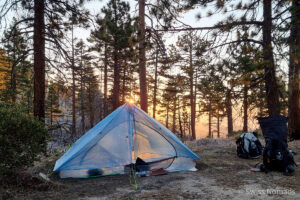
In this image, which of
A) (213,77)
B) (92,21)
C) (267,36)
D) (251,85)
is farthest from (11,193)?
(267,36)

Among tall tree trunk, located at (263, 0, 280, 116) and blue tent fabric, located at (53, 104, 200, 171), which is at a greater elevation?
tall tree trunk, located at (263, 0, 280, 116)

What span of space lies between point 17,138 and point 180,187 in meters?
2.90

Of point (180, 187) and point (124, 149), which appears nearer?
point (180, 187)

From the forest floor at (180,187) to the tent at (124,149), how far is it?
0.26 metres

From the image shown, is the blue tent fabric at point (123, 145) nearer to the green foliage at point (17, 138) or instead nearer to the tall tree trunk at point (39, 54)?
the green foliage at point (17, 138)

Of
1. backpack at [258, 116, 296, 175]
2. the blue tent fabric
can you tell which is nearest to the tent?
the blue tent fabric

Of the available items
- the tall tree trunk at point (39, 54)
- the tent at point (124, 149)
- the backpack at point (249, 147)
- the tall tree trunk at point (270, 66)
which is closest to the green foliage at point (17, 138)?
the tent at point (124, 149)

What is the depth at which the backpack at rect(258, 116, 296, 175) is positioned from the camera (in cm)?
435

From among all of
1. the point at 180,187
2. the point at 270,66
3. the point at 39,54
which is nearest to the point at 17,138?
the point at 180,187

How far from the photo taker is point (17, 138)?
3.57m

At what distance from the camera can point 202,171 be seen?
473 cm

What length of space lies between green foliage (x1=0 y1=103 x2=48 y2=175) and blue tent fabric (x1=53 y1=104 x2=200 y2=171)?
795 millimetres

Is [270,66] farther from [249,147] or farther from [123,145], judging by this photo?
[123,145]

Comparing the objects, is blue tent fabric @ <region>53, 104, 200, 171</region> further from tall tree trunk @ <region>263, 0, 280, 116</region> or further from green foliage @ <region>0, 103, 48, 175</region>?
tall tree trunk @ <region>263, 0, 280, 116</region>
